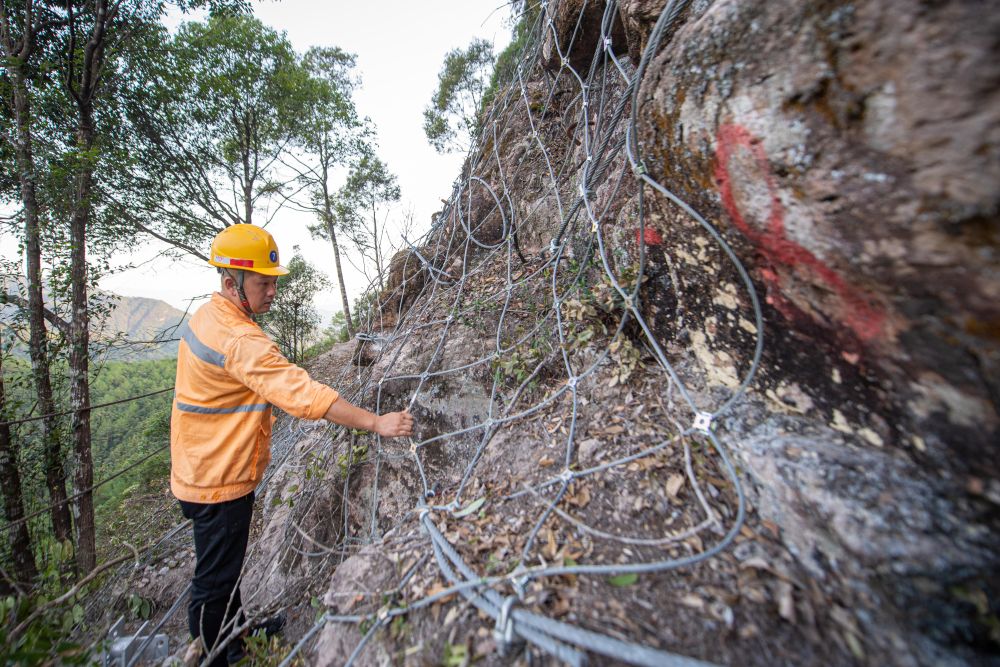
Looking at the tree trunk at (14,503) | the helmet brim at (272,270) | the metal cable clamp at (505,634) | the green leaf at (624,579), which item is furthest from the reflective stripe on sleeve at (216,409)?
the tree trunk at (14,503)

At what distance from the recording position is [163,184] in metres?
7.77

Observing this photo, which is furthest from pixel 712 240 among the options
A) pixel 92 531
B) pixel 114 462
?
pixel 114 462

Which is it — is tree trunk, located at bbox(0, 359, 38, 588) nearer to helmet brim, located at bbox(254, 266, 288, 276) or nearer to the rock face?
helmet brim, located at bbox(254, 266, 288, 276)

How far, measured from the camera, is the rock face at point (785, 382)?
66cm

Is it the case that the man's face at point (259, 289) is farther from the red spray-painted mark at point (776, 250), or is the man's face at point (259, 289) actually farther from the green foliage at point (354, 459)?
the red spray-painted mark at point (776, 250)

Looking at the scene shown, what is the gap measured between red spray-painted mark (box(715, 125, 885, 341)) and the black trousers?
234cm

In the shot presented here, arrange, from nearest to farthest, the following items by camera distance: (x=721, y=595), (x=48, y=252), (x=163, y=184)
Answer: (x=721, y=595), (x=48, y=252), (x=163, y=184)

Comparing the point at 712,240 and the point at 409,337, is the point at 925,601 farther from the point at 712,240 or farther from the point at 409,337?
the point at 409,337

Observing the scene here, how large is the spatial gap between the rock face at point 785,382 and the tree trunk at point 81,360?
5689mm

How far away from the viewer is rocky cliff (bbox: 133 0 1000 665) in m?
0.67

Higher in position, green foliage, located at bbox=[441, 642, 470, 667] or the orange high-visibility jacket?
the orange high-visibility jacket

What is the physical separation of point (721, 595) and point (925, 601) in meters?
0.35

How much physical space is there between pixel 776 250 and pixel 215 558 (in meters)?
2.52

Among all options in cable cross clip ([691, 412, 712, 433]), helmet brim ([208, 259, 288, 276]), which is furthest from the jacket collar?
cable cross clip ([691, 412, 712, 433])
